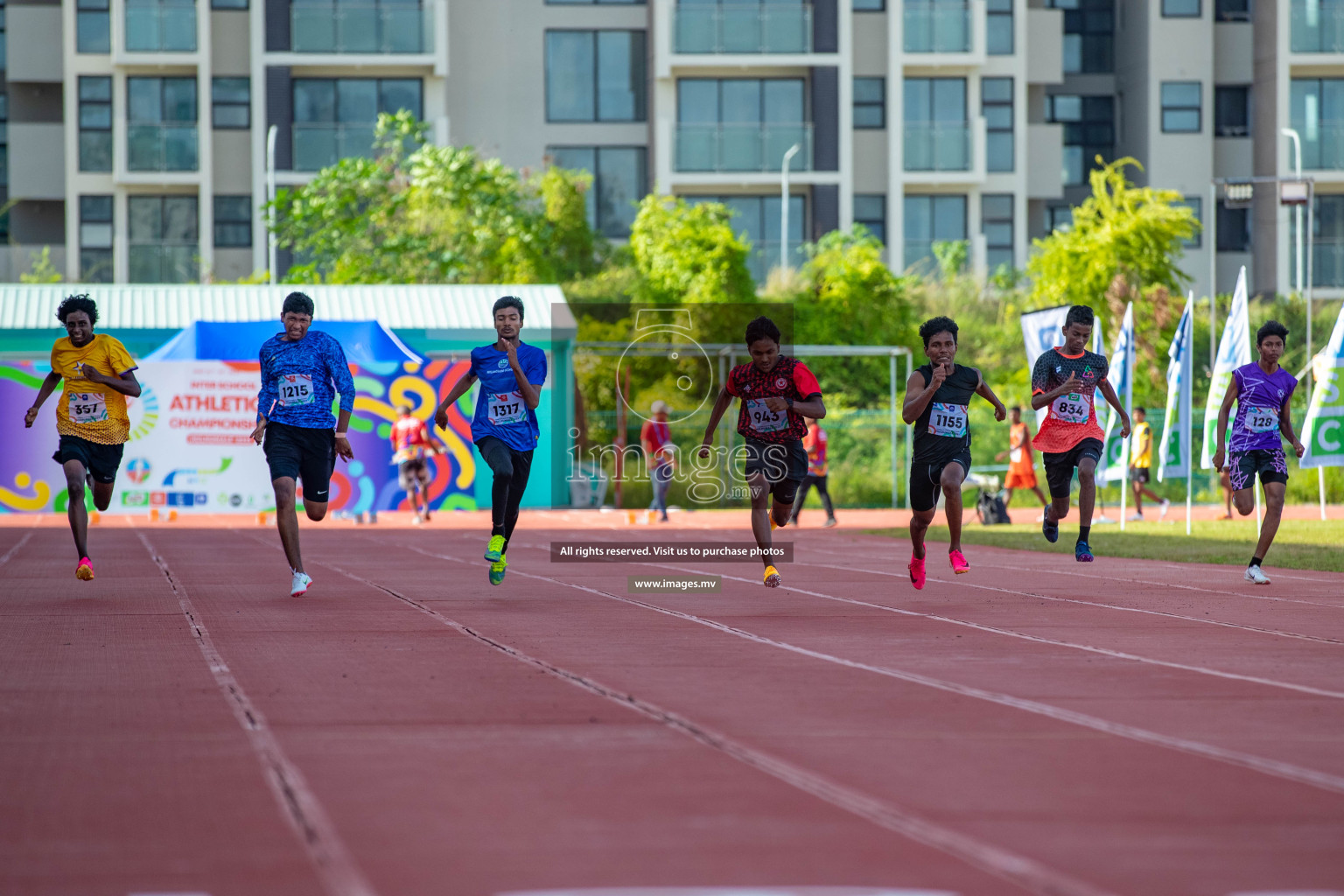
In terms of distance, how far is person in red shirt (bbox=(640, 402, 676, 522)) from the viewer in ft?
74.5

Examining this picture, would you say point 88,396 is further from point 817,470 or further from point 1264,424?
point 817,470

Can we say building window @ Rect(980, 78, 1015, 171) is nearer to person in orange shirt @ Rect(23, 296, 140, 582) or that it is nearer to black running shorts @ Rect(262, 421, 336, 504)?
person in orange shirt @ Rect(23, 296, 140, 582)

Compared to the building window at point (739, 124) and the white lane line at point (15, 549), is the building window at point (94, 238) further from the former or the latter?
the white lane line at point (15, 549)

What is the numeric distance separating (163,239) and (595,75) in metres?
12.5

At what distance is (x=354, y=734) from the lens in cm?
577

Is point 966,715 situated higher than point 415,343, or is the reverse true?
point 415,343

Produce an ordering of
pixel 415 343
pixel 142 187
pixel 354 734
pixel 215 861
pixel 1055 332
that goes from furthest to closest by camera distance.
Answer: pixel 142 187, pixel 415 343, pixel 1055 332, pixel 354 734, pixel 215 861

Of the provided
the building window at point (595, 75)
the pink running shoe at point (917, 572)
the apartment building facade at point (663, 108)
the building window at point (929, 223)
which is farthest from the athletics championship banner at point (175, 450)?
the building window at point (929, 223)

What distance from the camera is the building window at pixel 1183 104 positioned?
47.9 metres

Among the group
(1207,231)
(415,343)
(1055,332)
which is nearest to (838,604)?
(1055,332)

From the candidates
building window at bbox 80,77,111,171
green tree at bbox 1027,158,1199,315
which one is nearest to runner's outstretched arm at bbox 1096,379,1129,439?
green tree at bbox 1027,158,1199,315

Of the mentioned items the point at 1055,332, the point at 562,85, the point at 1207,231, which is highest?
the point at 562,85

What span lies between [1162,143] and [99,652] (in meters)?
44.6

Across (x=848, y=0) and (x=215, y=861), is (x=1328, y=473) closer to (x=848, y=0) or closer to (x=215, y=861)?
(x=848, y=0)
